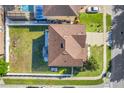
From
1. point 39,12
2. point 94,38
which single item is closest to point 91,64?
point 94,38

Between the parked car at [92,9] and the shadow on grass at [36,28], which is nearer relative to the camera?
the parked car at [92,9]

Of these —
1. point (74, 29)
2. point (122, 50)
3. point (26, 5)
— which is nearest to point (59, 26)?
point (74, 29)

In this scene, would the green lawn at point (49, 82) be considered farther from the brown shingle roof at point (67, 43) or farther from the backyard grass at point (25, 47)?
the brown shingle roof at point (67, 43)

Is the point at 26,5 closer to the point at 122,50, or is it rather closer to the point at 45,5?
the point at 45,5

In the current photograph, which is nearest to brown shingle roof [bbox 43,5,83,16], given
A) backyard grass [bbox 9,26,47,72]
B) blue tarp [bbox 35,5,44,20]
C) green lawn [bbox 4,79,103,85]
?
blue tarp [bbox 35,5,44,20]

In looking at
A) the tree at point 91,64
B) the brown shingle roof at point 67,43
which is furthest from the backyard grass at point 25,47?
the tree at point 91,64

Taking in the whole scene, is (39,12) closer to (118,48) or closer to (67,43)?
(67,43)
